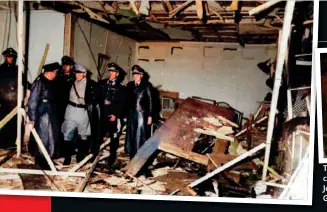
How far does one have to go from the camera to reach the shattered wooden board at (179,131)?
1843 mm

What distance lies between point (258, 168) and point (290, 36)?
0.64 m

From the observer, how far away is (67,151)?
1.90 metres

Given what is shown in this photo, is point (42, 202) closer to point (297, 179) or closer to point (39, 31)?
point (39, 31)

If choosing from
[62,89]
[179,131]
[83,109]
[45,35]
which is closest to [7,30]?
[45,35]

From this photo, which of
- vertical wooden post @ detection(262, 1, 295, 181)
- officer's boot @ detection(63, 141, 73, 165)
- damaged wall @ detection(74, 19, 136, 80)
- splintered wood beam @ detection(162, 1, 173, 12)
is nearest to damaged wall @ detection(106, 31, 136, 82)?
damaged wall @ detection(74, 19, 136, 80)

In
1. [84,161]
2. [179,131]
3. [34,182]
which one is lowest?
[34,182]

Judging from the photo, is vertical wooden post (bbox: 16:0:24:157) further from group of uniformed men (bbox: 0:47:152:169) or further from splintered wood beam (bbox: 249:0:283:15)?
splintered wood beam (bbox: 249:0:283:15)

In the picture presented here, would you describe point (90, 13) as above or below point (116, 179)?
above

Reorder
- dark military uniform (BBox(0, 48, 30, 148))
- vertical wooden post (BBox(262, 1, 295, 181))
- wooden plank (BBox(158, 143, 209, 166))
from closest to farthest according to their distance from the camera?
1. vertical wooden post (BBox(262, 1, 295, 181))
2. wooden plank (BBox(158, 143, 209, 166))
3. dark military uniform (BBox(0, 48, 30, 148))

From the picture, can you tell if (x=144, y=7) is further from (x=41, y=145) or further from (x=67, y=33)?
(x=41, y=145)

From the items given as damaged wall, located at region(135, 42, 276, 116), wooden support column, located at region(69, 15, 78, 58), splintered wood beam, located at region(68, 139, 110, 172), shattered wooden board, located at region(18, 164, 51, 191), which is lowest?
shattered wooden board, located at region(18, 164, 51, 191)

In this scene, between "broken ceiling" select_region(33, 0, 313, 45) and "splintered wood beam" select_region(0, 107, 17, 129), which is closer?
"broken ceiling" select_region(33, 0, 313, 45)

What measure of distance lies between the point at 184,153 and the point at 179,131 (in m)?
0.11

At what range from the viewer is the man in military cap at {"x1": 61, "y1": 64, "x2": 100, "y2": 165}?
190cm
